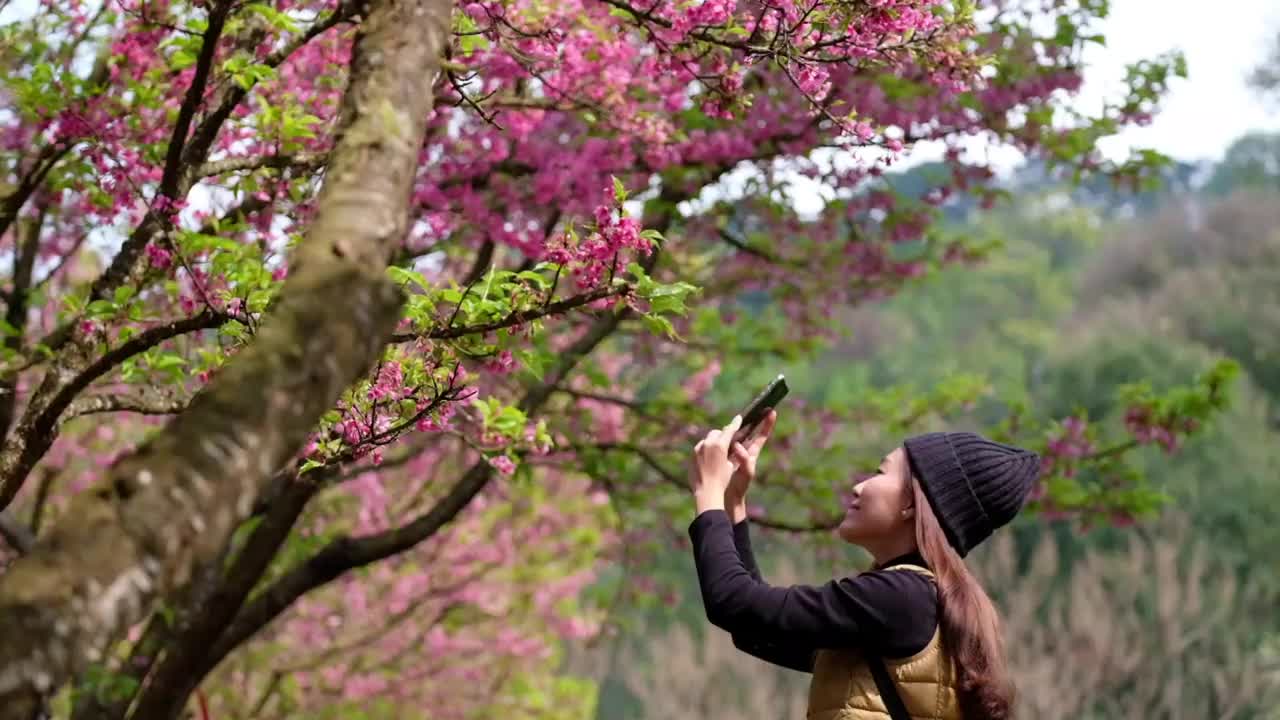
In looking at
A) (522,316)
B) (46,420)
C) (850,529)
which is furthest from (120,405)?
(850,529)

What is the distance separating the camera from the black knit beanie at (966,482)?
303cm

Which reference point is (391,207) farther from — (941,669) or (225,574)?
(225,574)

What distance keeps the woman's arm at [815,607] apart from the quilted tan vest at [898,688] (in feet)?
0.13

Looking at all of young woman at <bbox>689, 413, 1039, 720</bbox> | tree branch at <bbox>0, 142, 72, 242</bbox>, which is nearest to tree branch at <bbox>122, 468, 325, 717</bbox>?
tree branch at <bbox>0, 142, 72, 242</bbox>

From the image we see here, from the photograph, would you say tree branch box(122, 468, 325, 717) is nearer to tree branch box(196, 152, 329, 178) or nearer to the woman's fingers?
tree branch box(196, 152, 329, 178)

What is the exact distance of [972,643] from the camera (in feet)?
9.29

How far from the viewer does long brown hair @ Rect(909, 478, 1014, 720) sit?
2.82m

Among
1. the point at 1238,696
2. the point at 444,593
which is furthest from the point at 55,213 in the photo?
the point at 1238,696

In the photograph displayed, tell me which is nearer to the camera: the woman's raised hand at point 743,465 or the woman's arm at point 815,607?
the woman's arm at point 815,607

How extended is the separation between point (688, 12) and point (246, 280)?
134cm

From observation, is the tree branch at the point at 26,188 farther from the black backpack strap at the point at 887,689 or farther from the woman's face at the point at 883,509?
the black backpack strap at the point at 887,689

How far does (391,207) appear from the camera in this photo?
192 cm

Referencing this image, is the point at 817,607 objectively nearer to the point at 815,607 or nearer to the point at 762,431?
the point at 815,607

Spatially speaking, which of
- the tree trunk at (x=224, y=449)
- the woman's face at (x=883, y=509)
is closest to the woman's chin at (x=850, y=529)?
the woman's face at (x=883, y=509)
